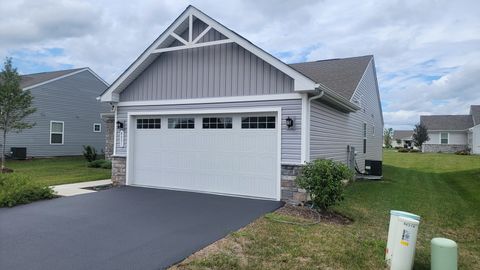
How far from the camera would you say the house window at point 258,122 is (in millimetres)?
8492

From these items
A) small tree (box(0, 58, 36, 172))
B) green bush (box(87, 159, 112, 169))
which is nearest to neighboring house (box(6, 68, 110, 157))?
small tree (box(0, 58, 36, 172))

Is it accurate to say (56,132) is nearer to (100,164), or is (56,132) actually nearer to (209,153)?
(100,164)

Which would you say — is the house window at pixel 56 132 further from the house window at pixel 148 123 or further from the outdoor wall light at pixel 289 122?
the outdoor wall light at pixel 289 122

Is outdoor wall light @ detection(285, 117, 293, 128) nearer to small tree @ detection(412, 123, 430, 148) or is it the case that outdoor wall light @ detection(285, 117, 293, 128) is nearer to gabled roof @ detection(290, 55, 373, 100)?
gabled roof @ detection(290, 55, 373, 100)

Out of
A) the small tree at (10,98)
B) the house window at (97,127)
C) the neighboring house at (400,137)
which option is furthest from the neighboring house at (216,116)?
the neighboring house at (400,137)

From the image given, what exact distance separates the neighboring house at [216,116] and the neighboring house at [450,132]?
117 feet

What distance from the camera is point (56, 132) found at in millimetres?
21297

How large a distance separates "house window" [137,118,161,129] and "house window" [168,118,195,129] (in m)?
0.46

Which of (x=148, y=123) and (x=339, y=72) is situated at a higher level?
(x=339, y=72)

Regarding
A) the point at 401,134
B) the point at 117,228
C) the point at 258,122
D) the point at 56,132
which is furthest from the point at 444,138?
the point at 117,228

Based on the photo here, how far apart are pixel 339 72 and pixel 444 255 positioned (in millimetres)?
12454

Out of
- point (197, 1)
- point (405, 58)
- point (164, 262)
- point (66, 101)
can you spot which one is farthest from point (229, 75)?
point (66, 101)

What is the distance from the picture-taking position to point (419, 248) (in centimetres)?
514

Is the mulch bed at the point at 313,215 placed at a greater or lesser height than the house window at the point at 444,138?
lesser
